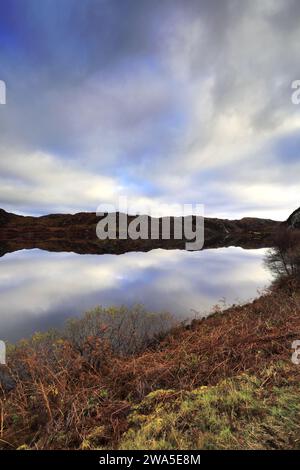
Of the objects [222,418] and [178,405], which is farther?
[178,405]

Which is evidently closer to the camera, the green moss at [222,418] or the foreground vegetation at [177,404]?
the green moss at [222,418]

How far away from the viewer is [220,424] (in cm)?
438

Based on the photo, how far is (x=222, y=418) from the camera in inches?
178

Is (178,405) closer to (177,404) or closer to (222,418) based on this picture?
(177,404)

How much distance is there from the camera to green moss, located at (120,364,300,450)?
3.95 metres

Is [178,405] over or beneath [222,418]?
beneath

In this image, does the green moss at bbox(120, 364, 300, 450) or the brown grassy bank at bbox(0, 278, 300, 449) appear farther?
the brown grassy bank at bbox(0, 278, 300, 449)

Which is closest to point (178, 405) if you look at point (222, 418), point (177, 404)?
point (177, 404)

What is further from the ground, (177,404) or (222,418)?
(222,418)

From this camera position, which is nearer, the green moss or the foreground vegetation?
the green moss

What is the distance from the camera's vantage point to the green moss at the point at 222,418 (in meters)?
3.95

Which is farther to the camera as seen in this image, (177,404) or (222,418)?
(177,404)
